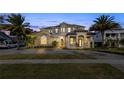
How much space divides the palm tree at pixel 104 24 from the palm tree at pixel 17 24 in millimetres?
1417

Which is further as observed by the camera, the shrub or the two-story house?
the shrub


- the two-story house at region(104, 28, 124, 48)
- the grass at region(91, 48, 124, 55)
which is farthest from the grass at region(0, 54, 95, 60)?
the two-story house at region(104, 28, 124, 48)

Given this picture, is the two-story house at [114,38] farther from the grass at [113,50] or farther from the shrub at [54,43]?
the shrub at [54,43]

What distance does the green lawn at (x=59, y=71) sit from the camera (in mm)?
7523

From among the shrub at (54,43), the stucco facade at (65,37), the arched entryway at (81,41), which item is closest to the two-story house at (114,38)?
the stucco facade at (65,37)

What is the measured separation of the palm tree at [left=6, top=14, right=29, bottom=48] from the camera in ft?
25.3

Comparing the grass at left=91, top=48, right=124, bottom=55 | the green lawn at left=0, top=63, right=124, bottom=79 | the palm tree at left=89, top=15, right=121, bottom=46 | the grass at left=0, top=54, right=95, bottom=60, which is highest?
the palm tree at left=89, top=15, right=121, bottom=46

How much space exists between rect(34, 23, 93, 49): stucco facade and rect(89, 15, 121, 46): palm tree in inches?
10.0

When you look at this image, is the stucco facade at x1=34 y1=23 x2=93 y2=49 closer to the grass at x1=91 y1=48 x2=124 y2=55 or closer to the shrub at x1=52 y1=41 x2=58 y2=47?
the shrub at x1=52 y1=41 x2=58 y2=47

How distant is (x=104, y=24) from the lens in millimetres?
7742

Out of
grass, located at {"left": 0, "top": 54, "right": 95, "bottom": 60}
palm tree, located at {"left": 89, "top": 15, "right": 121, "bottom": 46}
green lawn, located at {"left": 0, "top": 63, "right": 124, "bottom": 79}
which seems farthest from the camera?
grass, located at {"left": 0, "top": 54, "right": 95, "bottom": 60}

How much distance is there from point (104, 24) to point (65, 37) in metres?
0.89

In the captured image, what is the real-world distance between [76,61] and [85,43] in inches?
18.0
